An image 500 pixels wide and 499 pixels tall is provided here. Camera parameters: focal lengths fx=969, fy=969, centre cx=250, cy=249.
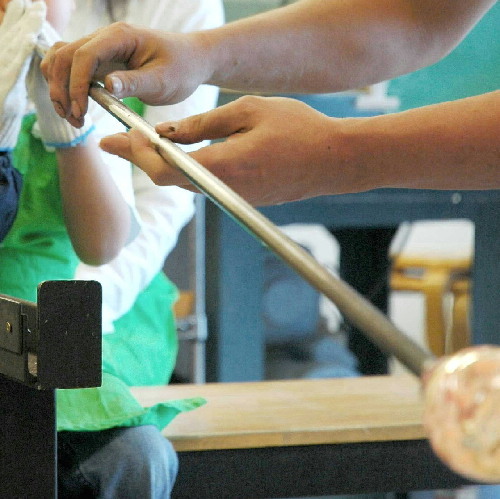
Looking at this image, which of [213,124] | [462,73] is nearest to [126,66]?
[213,124]

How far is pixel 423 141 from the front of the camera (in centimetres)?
61

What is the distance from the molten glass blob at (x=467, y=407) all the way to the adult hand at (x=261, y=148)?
12.6 inches

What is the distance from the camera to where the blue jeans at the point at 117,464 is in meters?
0.95

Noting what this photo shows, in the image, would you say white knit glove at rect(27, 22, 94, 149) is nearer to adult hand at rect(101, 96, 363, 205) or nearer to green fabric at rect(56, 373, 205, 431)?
green fabric at rect(56, 373, 205, 431)

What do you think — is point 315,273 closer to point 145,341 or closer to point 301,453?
point 301,453

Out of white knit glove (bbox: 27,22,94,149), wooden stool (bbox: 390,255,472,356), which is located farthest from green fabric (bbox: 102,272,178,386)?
wooden stool (bbox: 390,255,472,356)

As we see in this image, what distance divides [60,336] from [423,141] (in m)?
0.26

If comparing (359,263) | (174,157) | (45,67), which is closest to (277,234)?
(174,157)

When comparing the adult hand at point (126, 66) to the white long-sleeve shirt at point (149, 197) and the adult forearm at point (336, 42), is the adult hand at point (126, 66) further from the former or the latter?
the white long-sleeve shirt at point (149, 197)

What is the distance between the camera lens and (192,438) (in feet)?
3.54

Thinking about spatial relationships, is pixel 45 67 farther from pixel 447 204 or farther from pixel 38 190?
pixel 447 204

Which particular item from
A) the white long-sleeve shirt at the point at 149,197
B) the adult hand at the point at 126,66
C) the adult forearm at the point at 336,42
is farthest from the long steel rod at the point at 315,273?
the white long-sleeve shirt at the point at 149,197

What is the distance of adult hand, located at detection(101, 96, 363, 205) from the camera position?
577 millimetres

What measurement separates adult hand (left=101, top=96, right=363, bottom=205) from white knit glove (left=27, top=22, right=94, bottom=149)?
405 millimetres
